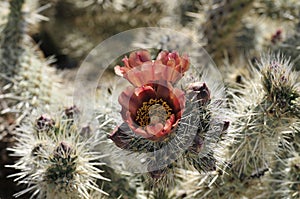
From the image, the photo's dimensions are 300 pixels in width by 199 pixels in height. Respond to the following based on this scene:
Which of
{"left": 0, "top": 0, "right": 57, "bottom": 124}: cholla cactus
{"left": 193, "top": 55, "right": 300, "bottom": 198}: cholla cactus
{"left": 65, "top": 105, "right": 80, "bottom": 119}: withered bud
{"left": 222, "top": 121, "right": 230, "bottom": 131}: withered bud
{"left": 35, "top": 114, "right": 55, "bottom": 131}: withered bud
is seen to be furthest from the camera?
{"left": 0, "top": 0, "right": 57, "bottom": 124}: cholla cactus

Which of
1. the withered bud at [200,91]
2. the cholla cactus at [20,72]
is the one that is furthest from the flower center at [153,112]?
the cholla cactus at [20,72]

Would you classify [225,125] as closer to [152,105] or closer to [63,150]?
[152,105]

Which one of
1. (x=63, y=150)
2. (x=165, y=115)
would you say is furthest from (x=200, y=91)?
Result: (x=63, y=150)

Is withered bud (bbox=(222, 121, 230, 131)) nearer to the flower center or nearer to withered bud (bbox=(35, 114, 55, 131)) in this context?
the flower center

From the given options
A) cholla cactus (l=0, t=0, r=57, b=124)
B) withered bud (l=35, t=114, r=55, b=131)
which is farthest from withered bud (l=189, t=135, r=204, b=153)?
cholla cactus (l=0, t=0, r=57, b=124)

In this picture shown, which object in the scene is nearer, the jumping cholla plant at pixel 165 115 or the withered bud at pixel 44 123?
the jumping cholla plant at pixel 165 115

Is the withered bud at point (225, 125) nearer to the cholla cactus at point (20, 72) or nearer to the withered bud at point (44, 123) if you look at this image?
the withered bud at point (44, 123)
